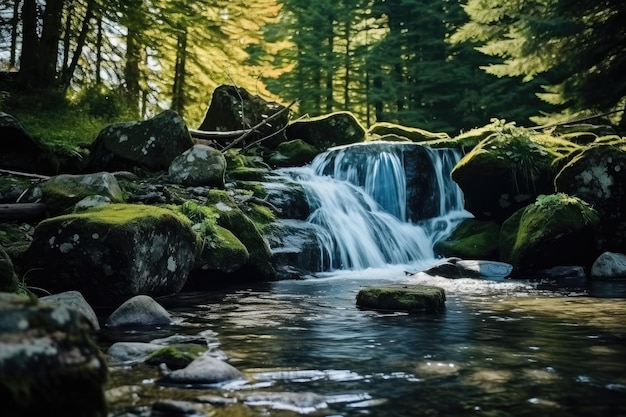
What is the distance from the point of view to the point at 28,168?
1141 centimetres

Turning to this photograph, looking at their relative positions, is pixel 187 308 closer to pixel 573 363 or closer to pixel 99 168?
pixel 573 363

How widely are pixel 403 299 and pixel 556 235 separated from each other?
4.90 metres

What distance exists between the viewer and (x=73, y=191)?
893cm

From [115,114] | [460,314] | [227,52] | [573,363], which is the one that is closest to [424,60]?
[227,52]

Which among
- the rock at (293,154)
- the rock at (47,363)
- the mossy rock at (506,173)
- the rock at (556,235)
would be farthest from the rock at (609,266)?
the rock at (47,363)

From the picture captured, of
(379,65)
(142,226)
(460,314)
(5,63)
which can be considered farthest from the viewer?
(379,65)

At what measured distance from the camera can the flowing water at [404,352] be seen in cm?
326

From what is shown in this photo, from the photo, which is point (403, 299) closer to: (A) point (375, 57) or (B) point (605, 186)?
(B) point (605, 186)

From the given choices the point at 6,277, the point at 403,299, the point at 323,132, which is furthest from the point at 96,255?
the point at 323,132

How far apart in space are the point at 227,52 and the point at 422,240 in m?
9.39

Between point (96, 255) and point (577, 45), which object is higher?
point (577, 45)

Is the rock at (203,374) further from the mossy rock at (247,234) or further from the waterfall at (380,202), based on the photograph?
the waterfall at (380,202)

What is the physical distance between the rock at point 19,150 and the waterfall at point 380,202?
5369 millimetres

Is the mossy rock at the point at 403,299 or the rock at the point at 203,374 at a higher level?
the mossy rock at the point at 403,299
